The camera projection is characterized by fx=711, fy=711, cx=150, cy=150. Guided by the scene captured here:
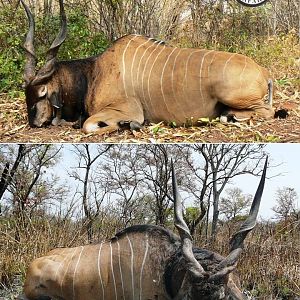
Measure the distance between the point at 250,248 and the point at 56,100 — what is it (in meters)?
1.31

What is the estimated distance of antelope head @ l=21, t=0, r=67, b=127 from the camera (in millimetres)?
3766

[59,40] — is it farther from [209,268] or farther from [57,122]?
[209,268]

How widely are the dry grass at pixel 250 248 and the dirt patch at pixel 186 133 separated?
1.40 ft

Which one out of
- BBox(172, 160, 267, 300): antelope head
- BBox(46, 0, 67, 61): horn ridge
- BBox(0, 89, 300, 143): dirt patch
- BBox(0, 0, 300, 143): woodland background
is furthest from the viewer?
BBox(0, 0, 300, 143): woodland background

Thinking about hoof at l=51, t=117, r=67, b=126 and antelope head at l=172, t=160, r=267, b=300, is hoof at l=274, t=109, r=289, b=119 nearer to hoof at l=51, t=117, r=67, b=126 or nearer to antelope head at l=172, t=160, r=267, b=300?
antelope head at l=172, t=160, r=267, b=300

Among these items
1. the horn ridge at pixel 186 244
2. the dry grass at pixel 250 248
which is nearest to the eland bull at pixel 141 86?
the dry grass at pixel 250 248

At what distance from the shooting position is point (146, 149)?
3.49 m

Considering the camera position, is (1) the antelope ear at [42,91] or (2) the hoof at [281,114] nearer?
(2) the hoof at [281,114]

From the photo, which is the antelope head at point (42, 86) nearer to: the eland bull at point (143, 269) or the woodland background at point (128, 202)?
the woodland background at point (128, 202)

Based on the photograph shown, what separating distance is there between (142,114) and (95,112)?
0.83 feet

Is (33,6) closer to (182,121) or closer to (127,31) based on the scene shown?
(127,31)

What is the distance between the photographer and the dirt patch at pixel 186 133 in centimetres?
339

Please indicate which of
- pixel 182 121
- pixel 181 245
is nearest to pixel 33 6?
pixel 182 121

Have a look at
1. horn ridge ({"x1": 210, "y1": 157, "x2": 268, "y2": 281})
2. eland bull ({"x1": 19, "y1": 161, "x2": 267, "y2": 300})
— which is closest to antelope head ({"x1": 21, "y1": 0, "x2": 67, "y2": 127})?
eland bull ({"x1": 19, "y1": 161, "x2": 267, "y2": 300})
